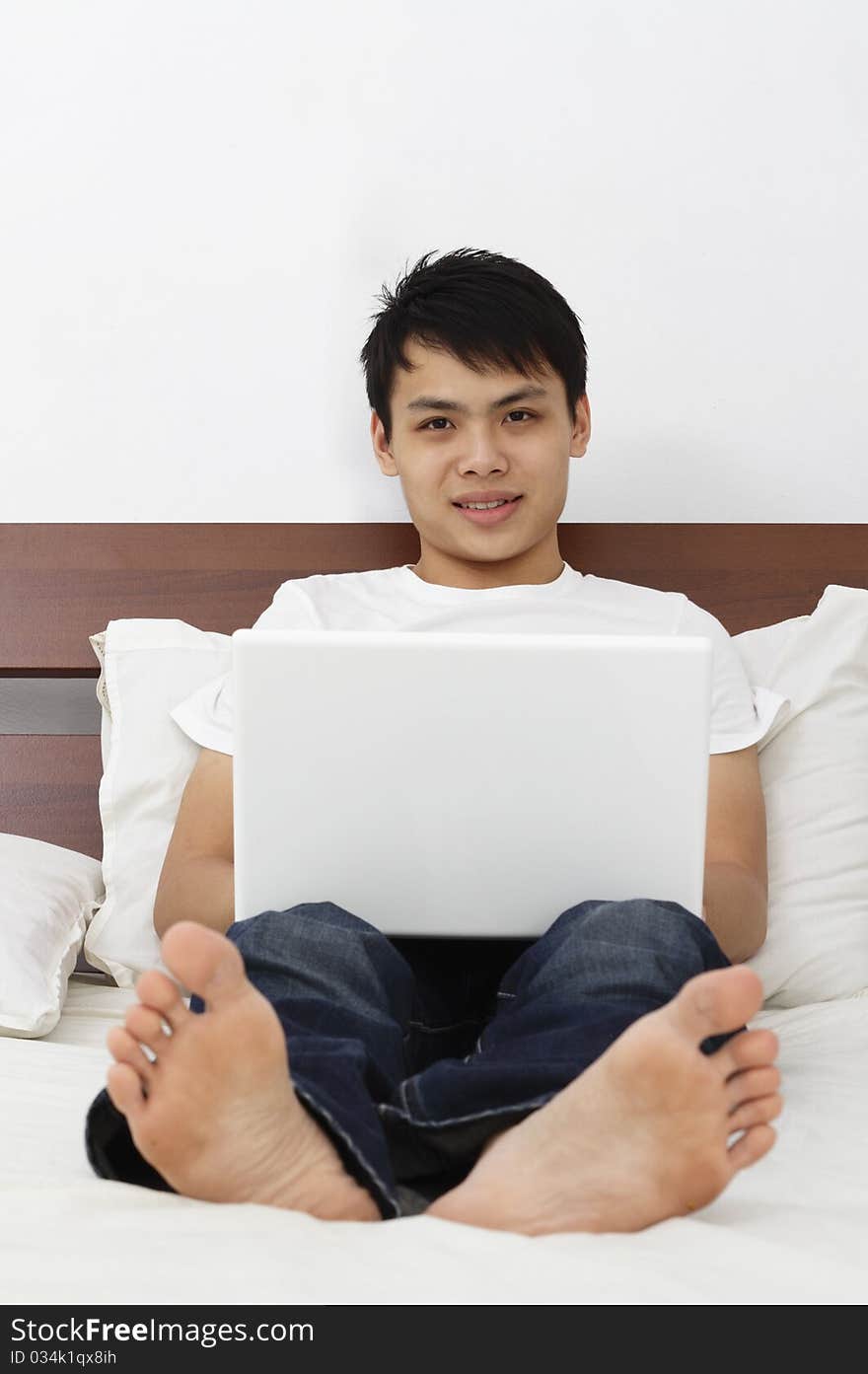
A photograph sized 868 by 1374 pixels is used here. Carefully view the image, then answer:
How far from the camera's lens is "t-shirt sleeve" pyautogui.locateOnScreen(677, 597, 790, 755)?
4.57ft

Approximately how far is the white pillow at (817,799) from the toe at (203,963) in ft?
2.56

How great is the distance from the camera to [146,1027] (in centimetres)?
74

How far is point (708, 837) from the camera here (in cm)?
133

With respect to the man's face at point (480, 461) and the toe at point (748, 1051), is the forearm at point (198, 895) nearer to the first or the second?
the man's face at point (480, 461)

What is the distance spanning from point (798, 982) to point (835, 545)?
0.65 meters

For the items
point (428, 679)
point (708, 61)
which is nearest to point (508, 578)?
point (428, 679)

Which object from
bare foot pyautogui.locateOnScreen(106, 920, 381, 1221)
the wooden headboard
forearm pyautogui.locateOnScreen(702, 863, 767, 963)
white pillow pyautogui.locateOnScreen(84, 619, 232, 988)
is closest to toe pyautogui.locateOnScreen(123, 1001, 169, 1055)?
bare foot pyautogui.locateOnScreen(106, 920, 381, 1221)

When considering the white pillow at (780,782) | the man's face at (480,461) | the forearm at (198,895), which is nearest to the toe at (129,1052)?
the forearm at (198,895)

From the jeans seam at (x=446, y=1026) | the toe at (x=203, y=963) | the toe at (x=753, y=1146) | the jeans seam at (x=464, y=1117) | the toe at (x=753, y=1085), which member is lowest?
the jeans seam at (x=446, y=1026)

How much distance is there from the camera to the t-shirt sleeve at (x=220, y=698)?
56.8 inches

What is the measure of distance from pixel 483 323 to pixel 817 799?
641mm

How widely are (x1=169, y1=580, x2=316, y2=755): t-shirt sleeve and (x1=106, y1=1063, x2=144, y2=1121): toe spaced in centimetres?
70

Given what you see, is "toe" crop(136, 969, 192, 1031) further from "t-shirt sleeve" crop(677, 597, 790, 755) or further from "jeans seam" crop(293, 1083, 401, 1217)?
"t-shirt sleeve" crop(677, 597, 790, 755)
